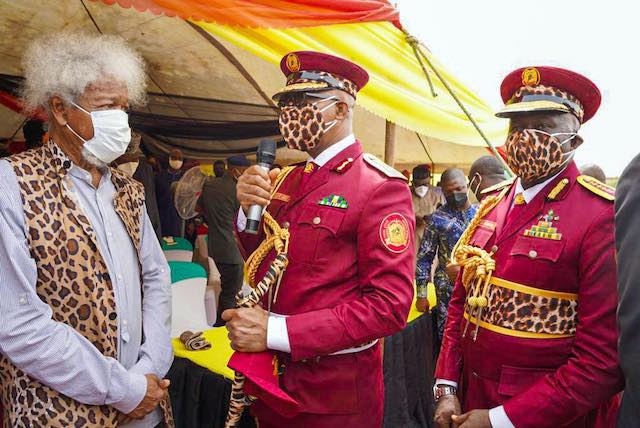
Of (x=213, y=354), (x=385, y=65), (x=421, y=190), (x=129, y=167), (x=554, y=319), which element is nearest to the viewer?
(x=554, y=319)

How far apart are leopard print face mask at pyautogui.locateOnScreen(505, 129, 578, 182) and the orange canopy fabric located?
177 centimetres

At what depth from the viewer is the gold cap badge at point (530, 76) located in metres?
1.69

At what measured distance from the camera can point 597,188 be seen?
1.59 meters

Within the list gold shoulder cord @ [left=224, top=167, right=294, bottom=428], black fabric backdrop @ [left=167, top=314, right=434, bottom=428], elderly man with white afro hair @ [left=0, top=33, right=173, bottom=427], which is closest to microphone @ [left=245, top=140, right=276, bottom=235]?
gold shoulder cord @ [left=224, top=167, right=294, bottom=428]

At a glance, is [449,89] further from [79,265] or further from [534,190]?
[79,265]

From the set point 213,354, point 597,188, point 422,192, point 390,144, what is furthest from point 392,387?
point 422,192

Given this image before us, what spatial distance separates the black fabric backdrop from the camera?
2518 millimetres

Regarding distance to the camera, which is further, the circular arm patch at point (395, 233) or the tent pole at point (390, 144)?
the tent pole at point (390, 144)

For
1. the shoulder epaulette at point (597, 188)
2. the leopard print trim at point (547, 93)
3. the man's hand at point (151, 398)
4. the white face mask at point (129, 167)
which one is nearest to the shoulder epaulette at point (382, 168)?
the leopard print trim at point (547, 93)

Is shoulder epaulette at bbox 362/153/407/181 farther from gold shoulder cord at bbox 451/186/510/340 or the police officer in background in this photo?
the police officer in background

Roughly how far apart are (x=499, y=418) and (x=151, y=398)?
3.95 feet

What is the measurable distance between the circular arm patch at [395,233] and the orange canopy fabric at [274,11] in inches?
65.9

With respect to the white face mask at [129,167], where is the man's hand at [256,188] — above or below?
above

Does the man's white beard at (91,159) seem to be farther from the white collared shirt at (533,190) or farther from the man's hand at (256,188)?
the white collared shirt at (533,190)
